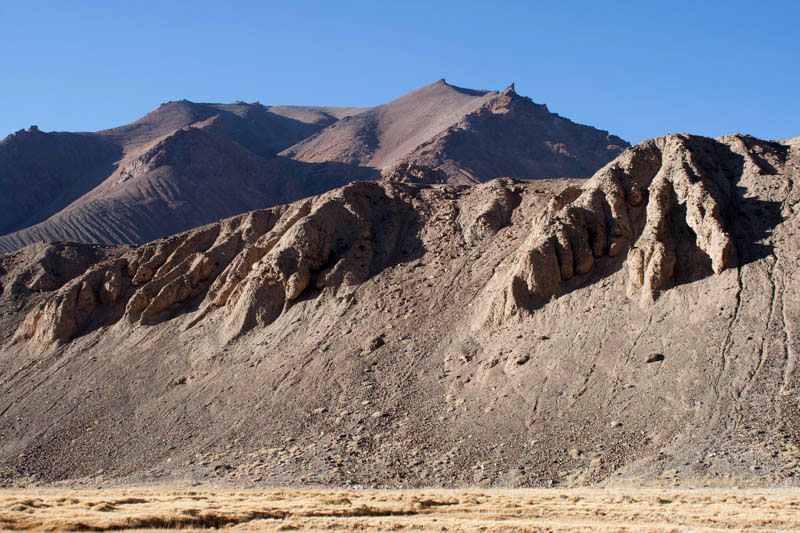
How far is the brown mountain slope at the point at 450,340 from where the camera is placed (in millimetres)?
23375

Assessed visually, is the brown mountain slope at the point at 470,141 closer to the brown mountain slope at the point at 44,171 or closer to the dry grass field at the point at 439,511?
the brown mountain slope at the point at 44,171

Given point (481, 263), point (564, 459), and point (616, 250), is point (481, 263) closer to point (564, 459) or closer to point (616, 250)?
point (616, 250)

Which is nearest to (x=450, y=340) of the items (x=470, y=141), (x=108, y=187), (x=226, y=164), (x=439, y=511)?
(x=439, y=511)

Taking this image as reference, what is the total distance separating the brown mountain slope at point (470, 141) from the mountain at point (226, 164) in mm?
301

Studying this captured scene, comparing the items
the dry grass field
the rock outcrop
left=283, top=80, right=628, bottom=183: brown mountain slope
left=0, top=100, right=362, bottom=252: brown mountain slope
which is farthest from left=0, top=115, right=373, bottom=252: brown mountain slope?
the dry grass field

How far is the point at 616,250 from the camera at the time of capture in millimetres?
31391

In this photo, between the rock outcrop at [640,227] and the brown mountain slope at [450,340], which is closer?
the brown mountain slope at [450,340]

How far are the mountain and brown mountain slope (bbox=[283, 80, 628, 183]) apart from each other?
0.99ft

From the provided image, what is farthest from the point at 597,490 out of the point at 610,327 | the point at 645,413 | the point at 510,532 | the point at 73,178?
the point at 73,178

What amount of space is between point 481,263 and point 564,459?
14612 mm

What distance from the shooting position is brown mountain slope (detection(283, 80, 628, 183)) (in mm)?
110750

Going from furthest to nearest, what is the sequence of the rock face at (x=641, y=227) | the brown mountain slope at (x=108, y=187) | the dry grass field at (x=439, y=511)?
1. the brown mountain slope at (x=108, y=187)
2. the rock face at (x=641, y=227)
3. the dry grass field at (x=439, y=511)

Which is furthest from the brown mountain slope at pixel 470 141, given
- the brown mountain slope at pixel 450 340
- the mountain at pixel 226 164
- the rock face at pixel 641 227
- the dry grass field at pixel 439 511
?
the dry grass field at pixel 439 511

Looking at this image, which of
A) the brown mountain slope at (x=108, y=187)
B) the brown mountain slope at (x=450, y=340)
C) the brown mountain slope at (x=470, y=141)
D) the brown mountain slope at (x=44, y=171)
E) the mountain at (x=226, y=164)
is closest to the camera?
the brown mountain slope at (x=450, y=340)
